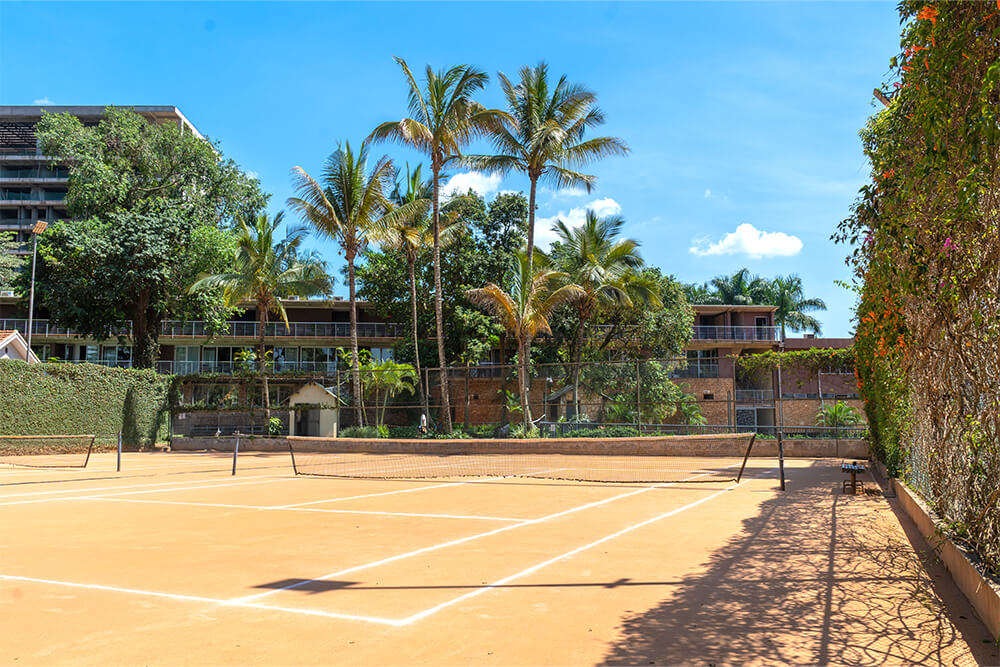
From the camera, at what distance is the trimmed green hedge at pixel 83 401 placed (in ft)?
92.9

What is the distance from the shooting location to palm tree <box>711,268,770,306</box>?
56.9m

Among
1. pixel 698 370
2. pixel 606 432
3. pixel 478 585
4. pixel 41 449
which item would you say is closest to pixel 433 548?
pixel 478 585

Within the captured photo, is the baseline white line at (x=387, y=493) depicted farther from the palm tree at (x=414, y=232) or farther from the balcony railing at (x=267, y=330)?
the balcony railing at (x=267, y=330)

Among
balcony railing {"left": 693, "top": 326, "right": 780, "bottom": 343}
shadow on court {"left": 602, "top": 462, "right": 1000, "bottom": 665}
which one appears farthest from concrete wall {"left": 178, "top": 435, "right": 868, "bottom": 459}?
balcony railing {"left": 693, "top": 326, "right": 780, "bottom": 343}

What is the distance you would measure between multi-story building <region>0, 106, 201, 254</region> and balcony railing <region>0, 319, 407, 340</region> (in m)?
27.7

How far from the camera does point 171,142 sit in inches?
1684

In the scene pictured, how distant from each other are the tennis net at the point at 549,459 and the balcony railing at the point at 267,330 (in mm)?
20214

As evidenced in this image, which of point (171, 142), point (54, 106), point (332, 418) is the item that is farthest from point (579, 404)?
point (54, 106)

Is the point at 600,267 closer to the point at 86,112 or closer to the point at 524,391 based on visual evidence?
the point at 524,391

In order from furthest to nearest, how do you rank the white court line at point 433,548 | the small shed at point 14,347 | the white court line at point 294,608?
the small shed at point 14,347 → the white court line at point 433,548 → the white court line at point 294,608

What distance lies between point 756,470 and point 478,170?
56.6 feet

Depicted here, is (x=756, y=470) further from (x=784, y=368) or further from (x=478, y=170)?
(x=478, y=170)

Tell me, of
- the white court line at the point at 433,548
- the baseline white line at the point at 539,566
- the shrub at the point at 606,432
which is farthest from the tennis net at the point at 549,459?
the baseline white line at the point at 539,566

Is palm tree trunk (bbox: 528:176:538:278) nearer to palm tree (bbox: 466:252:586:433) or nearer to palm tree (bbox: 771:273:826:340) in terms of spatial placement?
palm tree (bbox: 466:252:586:433)
